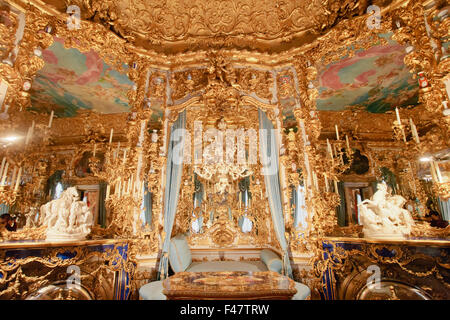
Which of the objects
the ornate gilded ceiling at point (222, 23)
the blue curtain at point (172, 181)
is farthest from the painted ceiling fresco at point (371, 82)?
the blue curtain at point (172, 181)

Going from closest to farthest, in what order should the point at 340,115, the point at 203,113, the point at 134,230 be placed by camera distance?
1. the point at 134,230
2. the point at 203,113
3. the point at 340,115

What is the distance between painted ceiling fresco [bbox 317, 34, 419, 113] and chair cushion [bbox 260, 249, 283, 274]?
156 inches

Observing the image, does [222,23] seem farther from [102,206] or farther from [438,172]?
[102,206]

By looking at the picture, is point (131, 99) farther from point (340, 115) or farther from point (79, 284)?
point (340, 115)

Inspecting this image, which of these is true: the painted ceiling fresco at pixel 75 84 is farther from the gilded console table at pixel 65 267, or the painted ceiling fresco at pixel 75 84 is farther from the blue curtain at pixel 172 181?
the gilded console table at pixel 65 267

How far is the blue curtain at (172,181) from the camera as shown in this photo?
3680mm

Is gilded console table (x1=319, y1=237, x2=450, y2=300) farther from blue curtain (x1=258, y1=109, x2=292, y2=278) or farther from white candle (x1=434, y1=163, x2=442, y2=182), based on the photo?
white candle (x1=434, y1=163, x2=442, y2=182)

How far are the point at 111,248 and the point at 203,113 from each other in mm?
3406

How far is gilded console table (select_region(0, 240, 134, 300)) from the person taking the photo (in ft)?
7.25

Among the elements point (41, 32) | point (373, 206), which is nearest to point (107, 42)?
point (41, 32)

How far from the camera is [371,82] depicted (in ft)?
16.7

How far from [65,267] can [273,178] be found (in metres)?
3.49

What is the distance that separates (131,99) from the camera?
422 cm

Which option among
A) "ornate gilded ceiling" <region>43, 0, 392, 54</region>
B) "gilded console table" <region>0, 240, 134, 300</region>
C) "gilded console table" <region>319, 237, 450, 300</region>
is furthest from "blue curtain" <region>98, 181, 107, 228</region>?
"gilded console table" <region>319, 237, 450, 300</region>
